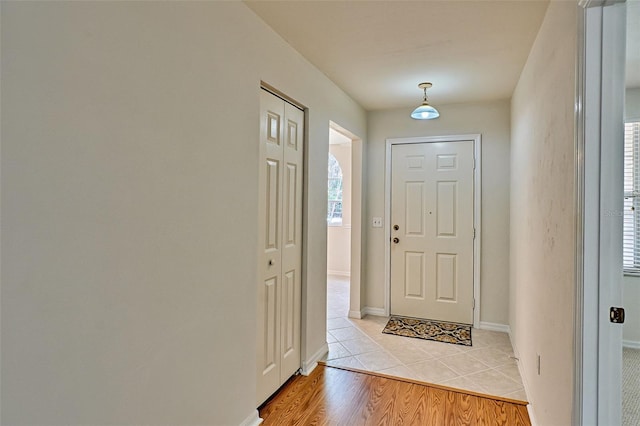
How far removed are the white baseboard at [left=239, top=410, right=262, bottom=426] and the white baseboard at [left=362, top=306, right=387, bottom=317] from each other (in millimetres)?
2164

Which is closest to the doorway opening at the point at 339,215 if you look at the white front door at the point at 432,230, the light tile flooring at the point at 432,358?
the white front door at the point at 432,230

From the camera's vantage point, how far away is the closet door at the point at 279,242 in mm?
2213

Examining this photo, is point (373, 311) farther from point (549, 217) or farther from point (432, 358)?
point (549, 217)

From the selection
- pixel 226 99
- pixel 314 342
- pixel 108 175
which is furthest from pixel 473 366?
pixel 108 175

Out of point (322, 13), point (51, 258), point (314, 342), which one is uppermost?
point (322, 13)

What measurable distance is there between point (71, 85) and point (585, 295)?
1.84 metres

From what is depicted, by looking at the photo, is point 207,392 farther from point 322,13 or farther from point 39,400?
point 322,13

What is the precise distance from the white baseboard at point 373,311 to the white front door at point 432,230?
12cm

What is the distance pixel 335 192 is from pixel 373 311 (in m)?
2.93

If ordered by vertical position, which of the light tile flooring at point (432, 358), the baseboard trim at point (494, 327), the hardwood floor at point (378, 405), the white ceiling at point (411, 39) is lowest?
the hardwood floor at point (378, 405)

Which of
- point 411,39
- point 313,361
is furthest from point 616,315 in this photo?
point 313,361

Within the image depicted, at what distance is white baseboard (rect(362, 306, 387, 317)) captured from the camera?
161 inches

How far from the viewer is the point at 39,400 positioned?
1.01 meters

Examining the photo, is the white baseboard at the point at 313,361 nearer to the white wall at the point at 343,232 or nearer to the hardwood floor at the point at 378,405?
the hardwood floor at the point at 378,405
